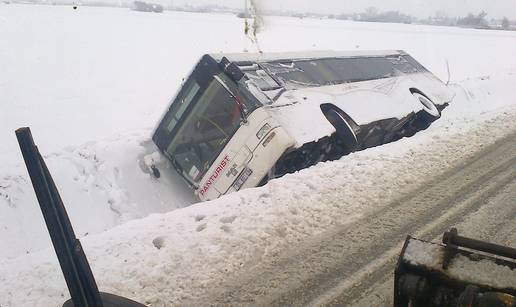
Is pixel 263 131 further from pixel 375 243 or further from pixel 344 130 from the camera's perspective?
pixel 375 243

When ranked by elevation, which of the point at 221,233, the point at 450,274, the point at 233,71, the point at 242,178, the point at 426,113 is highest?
the point at 450,274

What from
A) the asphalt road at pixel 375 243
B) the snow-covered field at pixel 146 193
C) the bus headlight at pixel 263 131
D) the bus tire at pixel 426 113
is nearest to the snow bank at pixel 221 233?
the snow-covered field at pixel 146 193

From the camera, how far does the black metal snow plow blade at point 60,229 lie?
2.36 meters

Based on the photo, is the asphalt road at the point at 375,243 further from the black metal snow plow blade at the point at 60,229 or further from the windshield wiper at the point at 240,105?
the windshield wiper at the point at 240,105

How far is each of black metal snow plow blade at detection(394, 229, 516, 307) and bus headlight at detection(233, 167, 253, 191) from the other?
4575 mm

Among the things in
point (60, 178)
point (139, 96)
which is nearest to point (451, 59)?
point (139, 96)

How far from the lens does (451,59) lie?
30.2 m

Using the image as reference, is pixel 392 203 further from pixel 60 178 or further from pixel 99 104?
pixel 99 104

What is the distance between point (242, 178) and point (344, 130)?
2136 mm

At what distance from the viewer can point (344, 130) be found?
7812 mm

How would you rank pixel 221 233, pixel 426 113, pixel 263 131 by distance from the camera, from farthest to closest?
1. pixel 426 113
2. pixel 263 131
3. pixel 221 233

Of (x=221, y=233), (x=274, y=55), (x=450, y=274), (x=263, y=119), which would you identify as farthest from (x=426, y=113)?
(x=450, y=274)

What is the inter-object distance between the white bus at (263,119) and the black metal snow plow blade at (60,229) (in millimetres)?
4367

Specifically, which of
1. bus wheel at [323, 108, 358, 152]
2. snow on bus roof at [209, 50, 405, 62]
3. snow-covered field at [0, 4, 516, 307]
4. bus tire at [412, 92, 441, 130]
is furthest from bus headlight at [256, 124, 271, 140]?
bus tire at [412, 92, 441, 130]
